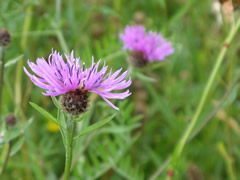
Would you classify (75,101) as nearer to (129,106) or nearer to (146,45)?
(129,106)

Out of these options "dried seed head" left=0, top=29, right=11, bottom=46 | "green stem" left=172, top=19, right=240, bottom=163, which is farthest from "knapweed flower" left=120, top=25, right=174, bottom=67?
"dried seed head" left=0, top=29, right=11, bottom=46

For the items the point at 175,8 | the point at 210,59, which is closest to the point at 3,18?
the point at 210,59

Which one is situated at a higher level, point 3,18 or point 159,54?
point 3,18

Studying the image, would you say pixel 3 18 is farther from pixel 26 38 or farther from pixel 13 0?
pixel 26 38

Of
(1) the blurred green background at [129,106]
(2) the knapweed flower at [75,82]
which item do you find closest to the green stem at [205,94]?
(1) the blurred green background at [129,106]

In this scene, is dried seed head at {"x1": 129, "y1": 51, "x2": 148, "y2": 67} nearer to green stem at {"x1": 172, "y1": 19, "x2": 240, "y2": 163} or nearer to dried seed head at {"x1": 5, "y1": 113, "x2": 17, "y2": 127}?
green stem at {"x1": 172, "y1": 19, "x2": 240, "y2": 163}

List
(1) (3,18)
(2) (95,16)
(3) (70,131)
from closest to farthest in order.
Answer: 1. (3) (70,131)
2. (1) (3,18)
3. (2) (95,16)

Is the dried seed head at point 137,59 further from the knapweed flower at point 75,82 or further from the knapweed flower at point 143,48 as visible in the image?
the knapweed flower at point 75,82
